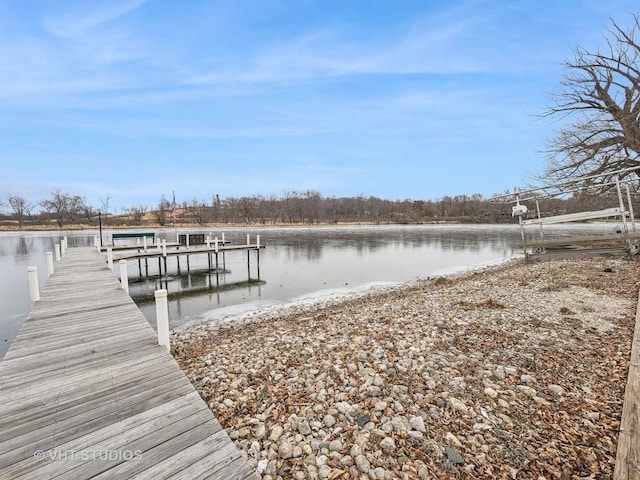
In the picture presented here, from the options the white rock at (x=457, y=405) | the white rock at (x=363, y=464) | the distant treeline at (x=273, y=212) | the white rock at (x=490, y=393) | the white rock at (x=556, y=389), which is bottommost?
the white rock at (x=363, y=464)

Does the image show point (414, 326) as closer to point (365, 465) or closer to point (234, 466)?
point (365, 465)

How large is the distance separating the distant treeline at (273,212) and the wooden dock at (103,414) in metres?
70.3

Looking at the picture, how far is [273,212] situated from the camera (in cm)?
8300

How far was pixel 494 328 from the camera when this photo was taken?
211 inches

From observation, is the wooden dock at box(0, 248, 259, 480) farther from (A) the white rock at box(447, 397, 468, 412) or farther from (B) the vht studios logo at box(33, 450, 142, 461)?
(A) the white rock at box(447, 397, 468, 412)

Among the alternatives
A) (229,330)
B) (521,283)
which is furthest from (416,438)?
(521,283)

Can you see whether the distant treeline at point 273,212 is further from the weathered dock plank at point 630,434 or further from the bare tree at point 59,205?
the weathered dock plank at point 630,434

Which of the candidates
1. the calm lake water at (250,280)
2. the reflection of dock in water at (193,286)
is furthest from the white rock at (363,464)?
the reflection of dock in water at (193,286)

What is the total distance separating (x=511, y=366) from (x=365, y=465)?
2.49m

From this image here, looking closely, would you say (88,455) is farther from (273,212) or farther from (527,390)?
(273,212)

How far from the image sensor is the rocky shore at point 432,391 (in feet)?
8.51

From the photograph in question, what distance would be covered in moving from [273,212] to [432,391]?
3193 inches

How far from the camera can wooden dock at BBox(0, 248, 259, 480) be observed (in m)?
2.30

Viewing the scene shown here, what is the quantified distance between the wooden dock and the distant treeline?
70270 mm
